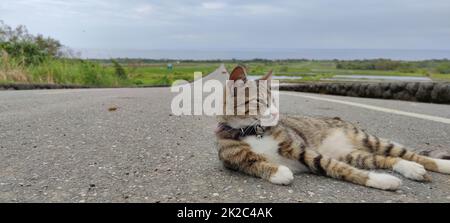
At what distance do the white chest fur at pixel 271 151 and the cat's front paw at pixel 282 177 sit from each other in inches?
14.8

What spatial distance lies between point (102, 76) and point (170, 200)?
69.6ft

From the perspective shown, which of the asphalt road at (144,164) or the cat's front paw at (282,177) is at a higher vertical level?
the cat's front paw at (282,177)

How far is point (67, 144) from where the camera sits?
4344 mm

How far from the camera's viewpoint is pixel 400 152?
3750 mm

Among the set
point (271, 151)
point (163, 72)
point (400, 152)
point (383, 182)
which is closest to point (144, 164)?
point (271, 151)

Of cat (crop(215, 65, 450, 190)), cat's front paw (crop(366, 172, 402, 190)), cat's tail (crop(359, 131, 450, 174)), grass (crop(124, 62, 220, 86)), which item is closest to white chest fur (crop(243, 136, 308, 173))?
cat (crop(215, 65, 450, 190))

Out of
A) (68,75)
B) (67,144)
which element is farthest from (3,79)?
(67,144)

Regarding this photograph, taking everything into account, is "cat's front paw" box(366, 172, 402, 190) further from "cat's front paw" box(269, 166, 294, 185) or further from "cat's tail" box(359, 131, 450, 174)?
"cat's tail" box(359, 131, 450, 174)

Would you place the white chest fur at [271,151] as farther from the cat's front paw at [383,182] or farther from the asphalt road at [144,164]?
the cat's front paw at [383,182]

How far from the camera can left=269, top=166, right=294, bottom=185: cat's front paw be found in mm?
2902

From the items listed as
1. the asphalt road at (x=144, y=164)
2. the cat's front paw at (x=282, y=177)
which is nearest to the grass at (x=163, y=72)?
the asphalt road at (x=144, y=164)

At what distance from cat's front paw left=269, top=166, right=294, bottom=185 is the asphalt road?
5cm

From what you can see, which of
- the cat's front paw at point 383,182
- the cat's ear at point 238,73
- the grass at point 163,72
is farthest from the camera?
the grass at point 163,72

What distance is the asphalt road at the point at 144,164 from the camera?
272 cm
